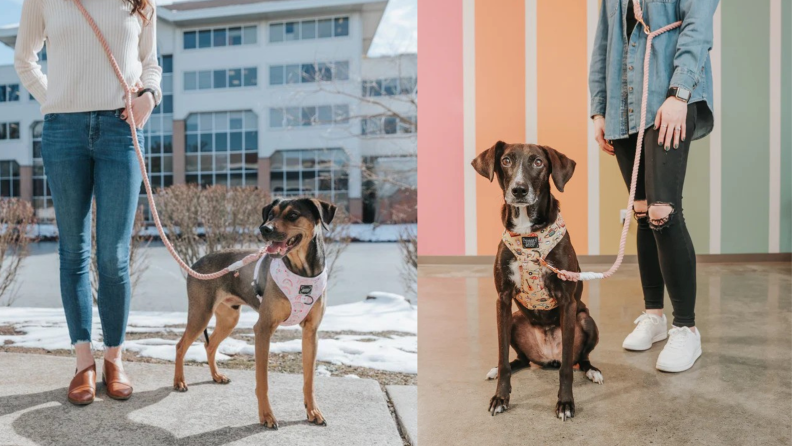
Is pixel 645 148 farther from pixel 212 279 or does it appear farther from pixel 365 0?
pixel 365 0

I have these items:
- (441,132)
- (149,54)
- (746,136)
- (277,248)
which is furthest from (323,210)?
(746,136)

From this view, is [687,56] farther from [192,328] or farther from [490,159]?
[192,328]

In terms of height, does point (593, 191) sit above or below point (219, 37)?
below

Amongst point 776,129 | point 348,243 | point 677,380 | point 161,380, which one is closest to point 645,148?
point 677,380

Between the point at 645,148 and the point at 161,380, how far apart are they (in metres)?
1.76

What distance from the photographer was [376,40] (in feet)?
9.67

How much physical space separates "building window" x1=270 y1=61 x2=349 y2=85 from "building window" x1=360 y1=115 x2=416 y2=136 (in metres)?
0.28

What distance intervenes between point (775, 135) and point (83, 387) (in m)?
4.05

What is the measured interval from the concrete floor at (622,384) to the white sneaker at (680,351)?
3 cm

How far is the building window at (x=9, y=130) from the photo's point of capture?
273 cm

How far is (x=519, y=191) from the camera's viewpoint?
158 cm

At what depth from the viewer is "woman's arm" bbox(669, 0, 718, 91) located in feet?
5.50

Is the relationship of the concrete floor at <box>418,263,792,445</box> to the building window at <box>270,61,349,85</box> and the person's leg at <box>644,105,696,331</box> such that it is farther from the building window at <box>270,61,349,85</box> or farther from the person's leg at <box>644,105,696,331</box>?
the building window at <box>270,61,349,85</box>

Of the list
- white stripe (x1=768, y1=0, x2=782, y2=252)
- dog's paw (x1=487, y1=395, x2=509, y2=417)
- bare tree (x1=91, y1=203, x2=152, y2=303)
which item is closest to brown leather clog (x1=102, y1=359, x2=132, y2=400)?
dog's paw (x1=487, y1=395, x2=509, y2=417)
